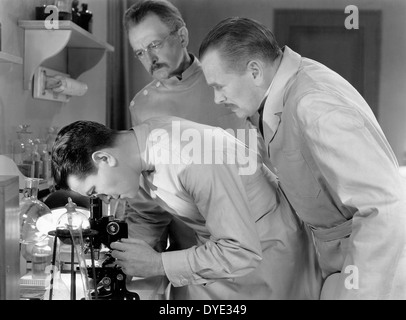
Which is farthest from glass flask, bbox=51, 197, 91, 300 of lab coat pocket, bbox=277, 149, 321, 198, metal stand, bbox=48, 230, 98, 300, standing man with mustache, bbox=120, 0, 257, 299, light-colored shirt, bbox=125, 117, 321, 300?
lab coat pocket, bbox=277, 149, 321, 198

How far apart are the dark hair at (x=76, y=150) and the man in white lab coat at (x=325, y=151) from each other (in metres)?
0.21

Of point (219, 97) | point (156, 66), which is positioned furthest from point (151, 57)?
point (219, 97)

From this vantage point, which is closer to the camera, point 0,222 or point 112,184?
point 0,222

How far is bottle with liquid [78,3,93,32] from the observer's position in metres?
0.99

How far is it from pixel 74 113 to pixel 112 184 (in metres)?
0.19

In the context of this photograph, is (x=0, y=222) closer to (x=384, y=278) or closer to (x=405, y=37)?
(x=384, y=278)

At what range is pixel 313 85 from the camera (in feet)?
2.65

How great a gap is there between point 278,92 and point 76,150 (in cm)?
34

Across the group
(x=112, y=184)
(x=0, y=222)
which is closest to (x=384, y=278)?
(x=112, y=184)

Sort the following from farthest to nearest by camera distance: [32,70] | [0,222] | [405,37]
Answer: [32,70]
[405,37]
[0,222]

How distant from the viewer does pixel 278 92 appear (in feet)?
2.88

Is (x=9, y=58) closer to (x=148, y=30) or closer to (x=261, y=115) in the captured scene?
(x=148, y=30)

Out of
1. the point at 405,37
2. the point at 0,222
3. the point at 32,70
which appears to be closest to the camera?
the point at 0,222
